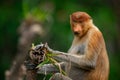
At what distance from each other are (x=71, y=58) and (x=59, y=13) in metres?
9.93

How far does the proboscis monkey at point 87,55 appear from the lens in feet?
40.9

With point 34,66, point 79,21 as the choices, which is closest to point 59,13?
point 79,21

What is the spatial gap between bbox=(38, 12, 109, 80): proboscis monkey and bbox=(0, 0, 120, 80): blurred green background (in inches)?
276

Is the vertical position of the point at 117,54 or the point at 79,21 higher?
the point at 79,21

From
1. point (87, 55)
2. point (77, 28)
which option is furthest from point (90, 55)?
point (77, 28)

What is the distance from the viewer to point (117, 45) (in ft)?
78.5

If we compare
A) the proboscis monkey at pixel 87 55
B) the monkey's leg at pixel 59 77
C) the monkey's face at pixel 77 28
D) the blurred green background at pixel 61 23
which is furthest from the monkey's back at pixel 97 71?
the blurred green background at pixel 61 23

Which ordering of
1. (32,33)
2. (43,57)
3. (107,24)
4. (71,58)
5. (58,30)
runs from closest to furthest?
(43,57) → (71,58) → (32,33) → (58,30) → (107,24)

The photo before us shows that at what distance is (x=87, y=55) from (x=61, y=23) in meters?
8.89

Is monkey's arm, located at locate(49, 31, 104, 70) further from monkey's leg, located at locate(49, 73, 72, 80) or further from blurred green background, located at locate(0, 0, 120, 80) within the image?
blurred green background, located at locate(0, 0, 120, 80)

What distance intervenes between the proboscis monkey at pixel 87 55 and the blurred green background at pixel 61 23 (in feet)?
23.0

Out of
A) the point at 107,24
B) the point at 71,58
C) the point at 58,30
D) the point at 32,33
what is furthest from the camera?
the point at 107,24

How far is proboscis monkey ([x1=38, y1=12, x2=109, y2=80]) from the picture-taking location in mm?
12477

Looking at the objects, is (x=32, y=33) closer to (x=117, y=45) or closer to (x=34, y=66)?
(x=34, y=66)
